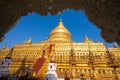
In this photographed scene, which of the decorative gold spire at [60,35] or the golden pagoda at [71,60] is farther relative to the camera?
the decorative gold spire at [60,35]

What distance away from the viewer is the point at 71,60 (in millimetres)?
24750

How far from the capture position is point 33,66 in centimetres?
2505

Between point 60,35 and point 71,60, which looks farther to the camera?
point 60,35

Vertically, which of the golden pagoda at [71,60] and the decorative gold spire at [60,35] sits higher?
the decorative gold spire at [60,35]

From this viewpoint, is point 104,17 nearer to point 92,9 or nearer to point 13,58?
point 92,9

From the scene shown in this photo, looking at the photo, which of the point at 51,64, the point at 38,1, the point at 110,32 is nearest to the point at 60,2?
the point at 38,1

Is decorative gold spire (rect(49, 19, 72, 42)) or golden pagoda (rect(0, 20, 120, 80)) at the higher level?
decorative gold spire (rect(49, 19, 72, 42))

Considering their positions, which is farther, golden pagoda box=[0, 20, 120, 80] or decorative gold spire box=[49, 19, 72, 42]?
decorative gold spire box=[49, 19, 72, 42]

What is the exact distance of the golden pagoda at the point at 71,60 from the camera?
22.8 m

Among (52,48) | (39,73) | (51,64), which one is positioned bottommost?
(39,73)

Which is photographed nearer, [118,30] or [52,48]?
[118,30]

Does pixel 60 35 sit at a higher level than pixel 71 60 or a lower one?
higher

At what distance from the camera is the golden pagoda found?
897 inches

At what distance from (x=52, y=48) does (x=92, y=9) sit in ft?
83.4
